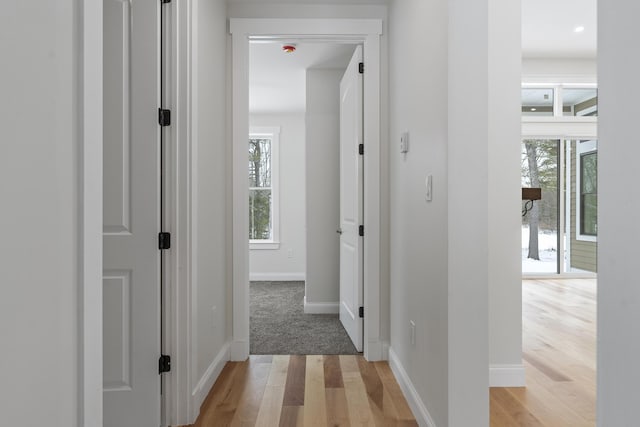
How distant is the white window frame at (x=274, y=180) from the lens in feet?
21.2

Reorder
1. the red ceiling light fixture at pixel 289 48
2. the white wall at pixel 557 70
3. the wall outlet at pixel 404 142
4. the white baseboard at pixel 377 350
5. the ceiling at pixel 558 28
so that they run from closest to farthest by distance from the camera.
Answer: the wall outlet at pixel 404 142 → the white baseboard at pixel 377 350 → the red ceiling light fixture at pixel 289 48 → the ceiling at pixel 558 28 → the white wall at pixel 557 70

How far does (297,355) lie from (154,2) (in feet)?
7.88

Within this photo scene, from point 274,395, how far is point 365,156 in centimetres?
171

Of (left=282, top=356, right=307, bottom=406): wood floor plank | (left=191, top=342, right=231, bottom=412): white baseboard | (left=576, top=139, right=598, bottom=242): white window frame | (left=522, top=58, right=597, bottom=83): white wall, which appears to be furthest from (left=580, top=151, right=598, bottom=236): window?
(left=191, top=342, right=231, bottom=412): white baseboard

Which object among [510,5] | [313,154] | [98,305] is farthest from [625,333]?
[313,154]

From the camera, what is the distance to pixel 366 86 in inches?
117

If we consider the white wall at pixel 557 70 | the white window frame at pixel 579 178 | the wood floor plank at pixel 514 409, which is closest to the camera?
the wood floor plank at pixel 514 409

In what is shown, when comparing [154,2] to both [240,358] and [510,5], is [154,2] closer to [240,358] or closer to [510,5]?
[510,5]

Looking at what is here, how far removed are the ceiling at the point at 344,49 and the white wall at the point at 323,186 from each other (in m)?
0.29

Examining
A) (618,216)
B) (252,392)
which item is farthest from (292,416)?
(618,216)

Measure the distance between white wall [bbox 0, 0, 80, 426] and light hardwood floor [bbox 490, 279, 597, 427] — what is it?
77.0 inches

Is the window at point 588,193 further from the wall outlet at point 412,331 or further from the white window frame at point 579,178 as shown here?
the wall outlet at point 412,331

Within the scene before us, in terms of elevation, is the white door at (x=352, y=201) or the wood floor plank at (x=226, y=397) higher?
the white door at (x=352, y=201)

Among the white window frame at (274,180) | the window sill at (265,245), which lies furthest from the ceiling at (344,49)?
the window sill at (265,245)
